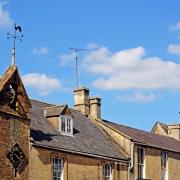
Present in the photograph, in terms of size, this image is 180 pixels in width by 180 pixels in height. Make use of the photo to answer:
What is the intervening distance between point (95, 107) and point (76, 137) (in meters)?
7.14

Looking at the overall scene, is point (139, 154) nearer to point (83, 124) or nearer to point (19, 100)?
point (83, 124)

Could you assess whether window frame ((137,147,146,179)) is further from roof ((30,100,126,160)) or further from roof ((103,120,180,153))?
roof ((30,100,126,160))

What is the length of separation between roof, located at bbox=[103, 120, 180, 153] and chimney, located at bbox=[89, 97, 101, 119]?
3.68ft

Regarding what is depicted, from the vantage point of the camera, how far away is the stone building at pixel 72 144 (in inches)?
1225

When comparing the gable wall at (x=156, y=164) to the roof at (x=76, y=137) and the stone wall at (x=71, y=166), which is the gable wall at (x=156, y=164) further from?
the stone wall at (x=71, y=166)

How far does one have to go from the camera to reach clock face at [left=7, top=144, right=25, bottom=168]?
101ft

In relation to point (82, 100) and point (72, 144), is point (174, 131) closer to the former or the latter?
point (82, 100)

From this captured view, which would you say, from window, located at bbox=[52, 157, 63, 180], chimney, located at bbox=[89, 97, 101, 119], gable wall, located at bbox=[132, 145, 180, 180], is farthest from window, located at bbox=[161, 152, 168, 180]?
window, located at bbox=[52, 157, 63, 180]

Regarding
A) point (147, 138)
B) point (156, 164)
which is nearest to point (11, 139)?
point (156, 164)

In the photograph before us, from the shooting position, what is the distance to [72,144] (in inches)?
1444

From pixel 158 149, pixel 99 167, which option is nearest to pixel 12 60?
pixel 99 167

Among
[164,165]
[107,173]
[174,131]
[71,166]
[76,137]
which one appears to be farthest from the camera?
[174,131]

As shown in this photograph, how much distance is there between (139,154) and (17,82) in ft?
49.7

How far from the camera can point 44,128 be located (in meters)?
35.8
